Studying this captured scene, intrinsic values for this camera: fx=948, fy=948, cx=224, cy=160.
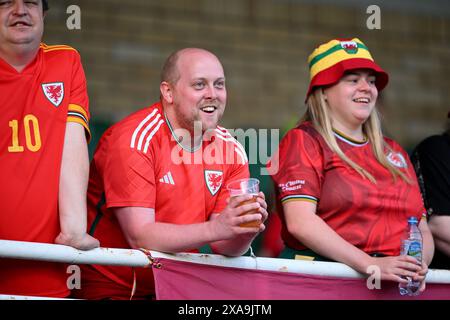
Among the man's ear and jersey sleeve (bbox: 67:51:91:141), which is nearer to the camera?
jersey sleeve (bbox: 67:51:91:141)

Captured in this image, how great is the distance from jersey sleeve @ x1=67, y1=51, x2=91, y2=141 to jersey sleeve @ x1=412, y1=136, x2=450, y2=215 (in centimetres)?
193

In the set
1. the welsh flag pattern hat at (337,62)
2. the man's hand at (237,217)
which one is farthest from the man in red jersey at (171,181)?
the welsh flag pattern hat at (337,62)

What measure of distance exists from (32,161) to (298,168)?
4.33 feet

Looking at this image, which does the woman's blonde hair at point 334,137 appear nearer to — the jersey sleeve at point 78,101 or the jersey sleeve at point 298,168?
the jersey sleeve at point 298,168

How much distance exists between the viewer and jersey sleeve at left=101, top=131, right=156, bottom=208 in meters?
4.12

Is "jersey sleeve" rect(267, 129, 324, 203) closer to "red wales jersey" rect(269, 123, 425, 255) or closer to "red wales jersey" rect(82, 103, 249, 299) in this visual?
"red wales jersey" rect(269, 123, 425, 255)

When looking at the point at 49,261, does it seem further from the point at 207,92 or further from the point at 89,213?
the point at 207,92

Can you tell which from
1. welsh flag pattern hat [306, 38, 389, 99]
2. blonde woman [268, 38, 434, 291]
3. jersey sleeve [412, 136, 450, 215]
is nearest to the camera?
blonde woman [268, 38, 434, 291]

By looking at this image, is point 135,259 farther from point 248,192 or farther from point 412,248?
point 412,248

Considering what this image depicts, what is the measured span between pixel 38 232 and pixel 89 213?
418 millimetres

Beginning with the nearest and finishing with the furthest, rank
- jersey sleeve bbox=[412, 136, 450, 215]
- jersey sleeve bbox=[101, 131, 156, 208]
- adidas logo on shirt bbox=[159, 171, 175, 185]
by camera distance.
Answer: jersey sleeve bbox=[101, 131, 156, 208] → adidas logo on shirt bbox=[159, 171, 175, 185] → jersey sleeve bbox=[412, 136, 450, 215]

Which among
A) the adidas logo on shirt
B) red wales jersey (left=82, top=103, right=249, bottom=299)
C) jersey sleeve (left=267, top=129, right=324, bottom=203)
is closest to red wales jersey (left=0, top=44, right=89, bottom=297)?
red wales jersey (left=82, top=103, right=249, bottom=299)

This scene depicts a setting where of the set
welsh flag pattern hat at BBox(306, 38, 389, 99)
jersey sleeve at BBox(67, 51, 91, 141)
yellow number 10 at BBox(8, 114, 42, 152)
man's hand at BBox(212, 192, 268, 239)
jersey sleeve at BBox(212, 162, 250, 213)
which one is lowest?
man's hand at BBox(212, 192, 268, 239)

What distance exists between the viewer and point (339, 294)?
4336 millimetres
